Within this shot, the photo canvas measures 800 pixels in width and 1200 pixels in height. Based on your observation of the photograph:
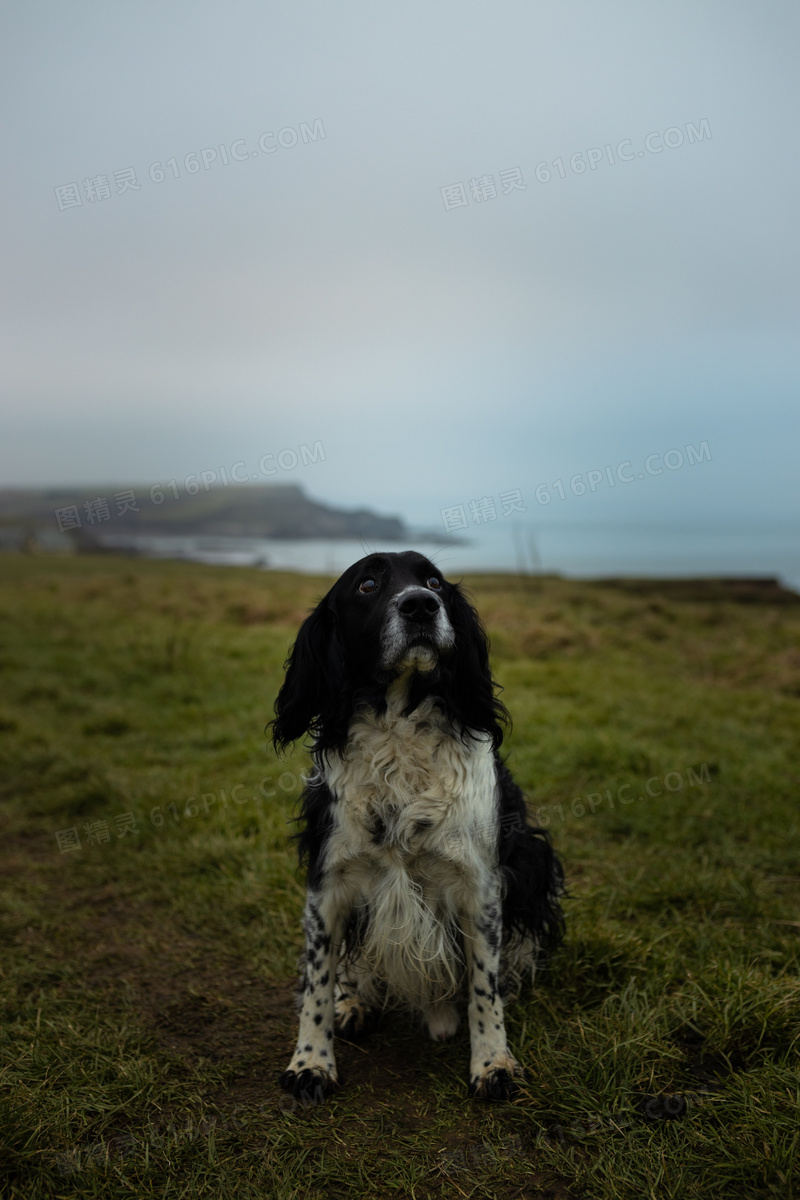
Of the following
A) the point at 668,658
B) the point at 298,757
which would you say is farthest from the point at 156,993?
the point at 668,658

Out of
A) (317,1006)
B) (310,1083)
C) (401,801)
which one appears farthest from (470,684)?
(310,1083)

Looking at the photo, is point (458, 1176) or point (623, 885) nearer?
point (458, 1176)

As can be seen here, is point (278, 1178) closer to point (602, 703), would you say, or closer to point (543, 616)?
point (602, 703)

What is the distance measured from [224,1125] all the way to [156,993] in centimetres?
113

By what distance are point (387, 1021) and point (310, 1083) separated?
0.61 metres

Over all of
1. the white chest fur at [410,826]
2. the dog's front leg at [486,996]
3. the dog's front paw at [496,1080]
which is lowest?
the dog's front paw at [496,1080]

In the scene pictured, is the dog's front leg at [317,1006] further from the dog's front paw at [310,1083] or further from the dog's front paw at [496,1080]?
the dog's front paw at [496,1080]

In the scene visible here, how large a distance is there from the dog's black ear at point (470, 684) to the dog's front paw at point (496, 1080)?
47.3 inches

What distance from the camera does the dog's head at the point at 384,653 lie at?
3.09 meters

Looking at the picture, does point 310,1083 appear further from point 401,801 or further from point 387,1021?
point 401,801

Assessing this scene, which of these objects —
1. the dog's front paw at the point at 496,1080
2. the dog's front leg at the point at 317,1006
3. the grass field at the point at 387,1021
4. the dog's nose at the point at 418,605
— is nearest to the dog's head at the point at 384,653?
the dog's nose at the point at 418,605

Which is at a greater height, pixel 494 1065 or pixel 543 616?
pixel 543 616

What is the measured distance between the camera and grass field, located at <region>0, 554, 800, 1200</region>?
287 cm

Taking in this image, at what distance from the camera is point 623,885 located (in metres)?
5.00
